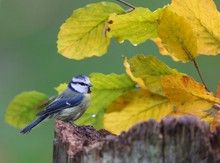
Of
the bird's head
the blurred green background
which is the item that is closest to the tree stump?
the bird's head

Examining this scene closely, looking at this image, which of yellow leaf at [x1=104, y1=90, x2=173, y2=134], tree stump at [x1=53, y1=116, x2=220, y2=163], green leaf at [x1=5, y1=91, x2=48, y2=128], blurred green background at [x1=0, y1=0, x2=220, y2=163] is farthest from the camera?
blurred green background at [x1=0, y1=0, x2=220, y2=163]

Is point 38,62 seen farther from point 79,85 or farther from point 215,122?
point 215,122

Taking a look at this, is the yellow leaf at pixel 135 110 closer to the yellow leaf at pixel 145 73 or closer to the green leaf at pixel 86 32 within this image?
the yellow leaf at pixel 145 73

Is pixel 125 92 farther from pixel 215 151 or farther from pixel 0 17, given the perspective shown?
pixel 0 17

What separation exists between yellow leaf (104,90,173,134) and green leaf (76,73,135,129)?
35mm

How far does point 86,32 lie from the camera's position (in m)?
1.15

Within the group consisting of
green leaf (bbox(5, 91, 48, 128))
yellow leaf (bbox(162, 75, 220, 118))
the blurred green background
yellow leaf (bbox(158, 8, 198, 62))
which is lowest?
the blurred green background

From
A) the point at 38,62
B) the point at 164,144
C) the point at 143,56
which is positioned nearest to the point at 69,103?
the point at 143,56

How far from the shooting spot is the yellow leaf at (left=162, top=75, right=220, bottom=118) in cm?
98

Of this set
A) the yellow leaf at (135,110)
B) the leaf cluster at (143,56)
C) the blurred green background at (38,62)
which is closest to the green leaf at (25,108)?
the leaf cluster at (143,56)

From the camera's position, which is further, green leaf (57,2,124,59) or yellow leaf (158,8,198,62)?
green leaf (57,2,124,59)

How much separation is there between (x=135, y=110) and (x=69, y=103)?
103 centimetres

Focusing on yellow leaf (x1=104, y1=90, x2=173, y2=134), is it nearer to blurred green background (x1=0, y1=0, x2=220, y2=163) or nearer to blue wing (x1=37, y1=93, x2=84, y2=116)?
blue wing (x1=37, y1=93, x2=84, y2=116)

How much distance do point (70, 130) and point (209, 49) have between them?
23cm
